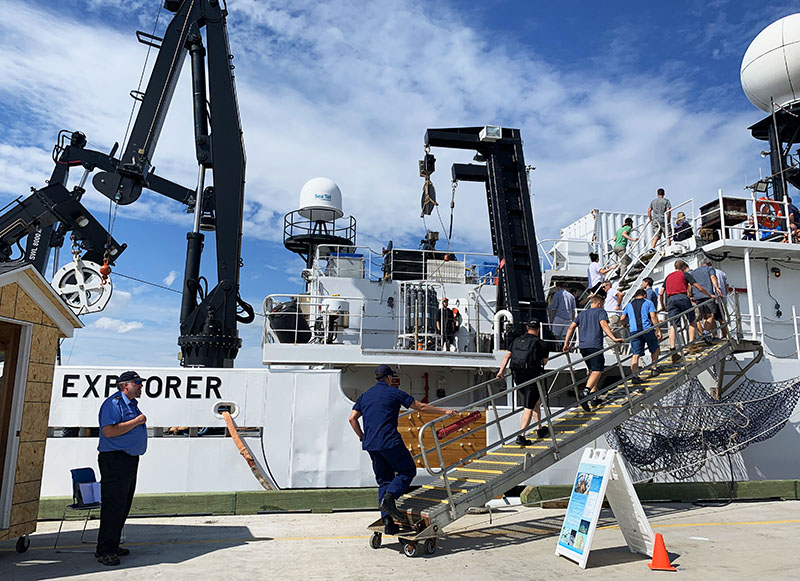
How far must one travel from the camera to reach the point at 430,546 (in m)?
6.26

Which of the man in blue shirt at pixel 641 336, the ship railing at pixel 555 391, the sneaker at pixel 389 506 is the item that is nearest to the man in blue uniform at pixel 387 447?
the sneaker at pixel 389 506

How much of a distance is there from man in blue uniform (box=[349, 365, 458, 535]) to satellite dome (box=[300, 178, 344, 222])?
15.1 meters

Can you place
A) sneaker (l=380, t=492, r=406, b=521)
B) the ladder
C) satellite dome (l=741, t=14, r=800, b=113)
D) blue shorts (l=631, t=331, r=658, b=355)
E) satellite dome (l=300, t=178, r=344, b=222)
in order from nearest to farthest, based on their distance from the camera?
1. sneaker (l=380, t=492, r=406, b=521)
2. blue shorts (l=631, t=331, r=658, b=355)
3. the ladder
4. satellite dome (l=741, t=14, r=800, b=113)
5. satellite dome (l=300, t=178, r=344, b=222)

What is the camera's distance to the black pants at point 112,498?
19.2 ft

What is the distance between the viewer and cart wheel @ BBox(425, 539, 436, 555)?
20.5ft

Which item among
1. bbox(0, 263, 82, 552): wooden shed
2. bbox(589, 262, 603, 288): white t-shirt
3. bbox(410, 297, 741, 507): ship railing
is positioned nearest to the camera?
bbox(0, 263, 82, 552): wooden shed

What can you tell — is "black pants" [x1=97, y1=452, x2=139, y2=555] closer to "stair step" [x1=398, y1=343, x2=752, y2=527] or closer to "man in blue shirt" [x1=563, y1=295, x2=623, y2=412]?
"stair step" [x1=398, y1=343, x2=752, y2=527]

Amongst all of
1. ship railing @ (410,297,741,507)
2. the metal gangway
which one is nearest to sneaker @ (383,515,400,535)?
the metal gangway

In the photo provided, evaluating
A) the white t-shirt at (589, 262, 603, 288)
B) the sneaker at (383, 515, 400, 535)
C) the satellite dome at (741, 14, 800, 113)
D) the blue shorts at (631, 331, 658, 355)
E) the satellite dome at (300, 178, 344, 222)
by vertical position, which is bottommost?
the sneaker at (383, 515, 400, 535)

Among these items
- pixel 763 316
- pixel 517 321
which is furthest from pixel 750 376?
pixel 517 321

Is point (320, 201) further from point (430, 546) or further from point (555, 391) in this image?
point (430, 546)

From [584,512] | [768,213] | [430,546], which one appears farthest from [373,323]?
[768,213]

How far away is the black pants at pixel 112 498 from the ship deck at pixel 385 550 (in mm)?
218

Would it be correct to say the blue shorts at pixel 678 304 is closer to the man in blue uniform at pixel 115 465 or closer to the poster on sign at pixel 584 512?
the poster on sign at pixel 584 512
